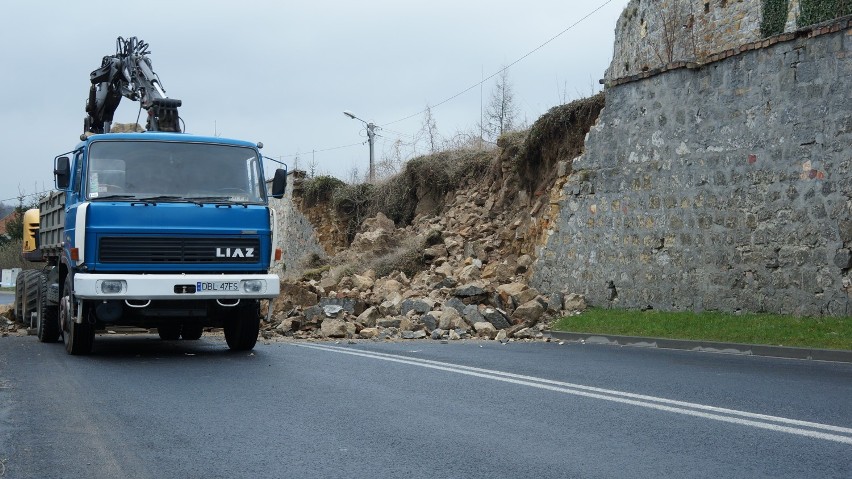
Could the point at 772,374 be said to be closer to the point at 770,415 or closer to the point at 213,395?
the point at 770,415

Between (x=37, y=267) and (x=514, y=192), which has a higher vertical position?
(x=514, y=192)

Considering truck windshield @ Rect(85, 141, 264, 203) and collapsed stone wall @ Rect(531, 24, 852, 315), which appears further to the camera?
collapsed stone wall @ Rect(531, 24, 852, 315)

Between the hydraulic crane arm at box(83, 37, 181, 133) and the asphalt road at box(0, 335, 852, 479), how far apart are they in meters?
7.38

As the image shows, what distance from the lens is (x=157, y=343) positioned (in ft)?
51.6

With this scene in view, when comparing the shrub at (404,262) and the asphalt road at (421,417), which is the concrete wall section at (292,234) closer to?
the shrub at (404,262)

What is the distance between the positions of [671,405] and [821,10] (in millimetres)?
15375

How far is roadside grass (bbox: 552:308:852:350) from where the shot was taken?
1372 cm

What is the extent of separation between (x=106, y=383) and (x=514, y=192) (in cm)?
1721

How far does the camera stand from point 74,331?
1267 centimetres

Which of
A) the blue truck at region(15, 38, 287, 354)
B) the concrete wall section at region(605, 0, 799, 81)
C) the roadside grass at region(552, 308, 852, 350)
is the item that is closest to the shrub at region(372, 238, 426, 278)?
the concrete wall section at region(605, 0, 799, 81)

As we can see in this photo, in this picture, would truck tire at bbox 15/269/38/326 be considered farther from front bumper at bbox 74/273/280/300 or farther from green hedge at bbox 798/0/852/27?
green hedge at bbox 798/0/852/27

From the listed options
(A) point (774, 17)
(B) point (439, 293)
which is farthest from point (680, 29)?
(B) point (439, 293)

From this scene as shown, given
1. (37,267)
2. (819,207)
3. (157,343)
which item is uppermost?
(819,207)

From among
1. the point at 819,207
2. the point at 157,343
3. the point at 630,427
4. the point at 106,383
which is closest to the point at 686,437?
the point at 630,427
